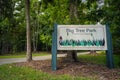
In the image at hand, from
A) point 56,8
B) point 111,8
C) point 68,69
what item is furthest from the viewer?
point 56,8

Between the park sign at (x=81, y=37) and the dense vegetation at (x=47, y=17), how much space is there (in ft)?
8.44

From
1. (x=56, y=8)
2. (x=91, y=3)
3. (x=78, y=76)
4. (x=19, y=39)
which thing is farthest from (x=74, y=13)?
(x=19, y=39)

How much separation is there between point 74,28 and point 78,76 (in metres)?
2.95

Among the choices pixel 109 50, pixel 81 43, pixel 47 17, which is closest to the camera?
pixel 81 43

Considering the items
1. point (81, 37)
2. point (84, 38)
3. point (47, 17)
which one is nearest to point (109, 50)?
point (84, 38)

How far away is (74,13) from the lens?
14047mm

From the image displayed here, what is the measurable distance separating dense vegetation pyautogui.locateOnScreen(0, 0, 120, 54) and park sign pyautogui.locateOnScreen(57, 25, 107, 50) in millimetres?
2574

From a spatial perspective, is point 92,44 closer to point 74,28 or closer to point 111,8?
point 74,28

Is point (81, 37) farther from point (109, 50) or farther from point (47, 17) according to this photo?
point (47, 17)

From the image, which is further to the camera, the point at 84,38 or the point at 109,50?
the point at 109,50

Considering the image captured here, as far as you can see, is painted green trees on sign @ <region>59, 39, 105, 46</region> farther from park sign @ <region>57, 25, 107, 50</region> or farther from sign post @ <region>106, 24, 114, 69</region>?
sign post @ <region>106, 24, 114, 69</region>

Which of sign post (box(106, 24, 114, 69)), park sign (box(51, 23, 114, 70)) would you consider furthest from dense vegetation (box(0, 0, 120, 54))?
park sign (box(51, 23, 114, 70))

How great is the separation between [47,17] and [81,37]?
20.3 meters

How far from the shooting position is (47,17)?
3091 cm
